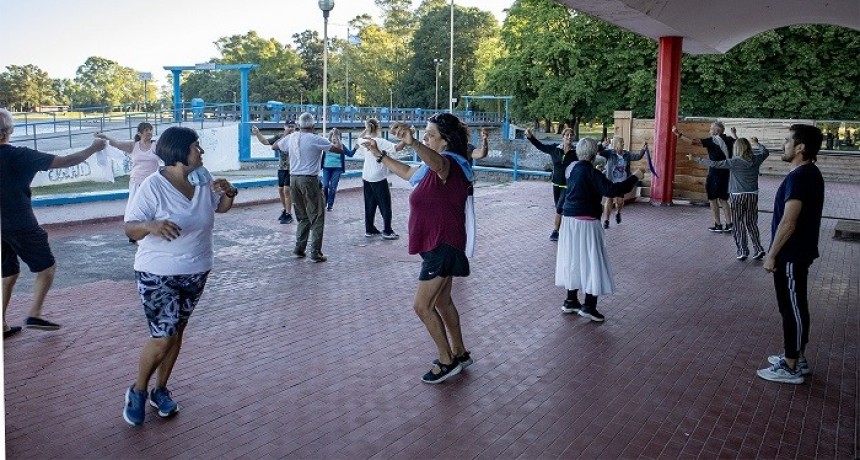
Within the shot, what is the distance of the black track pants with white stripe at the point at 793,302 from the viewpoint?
5.00 meters

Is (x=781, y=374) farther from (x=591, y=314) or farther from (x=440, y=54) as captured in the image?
(x=440, y=54)

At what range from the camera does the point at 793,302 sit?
5.04 metres

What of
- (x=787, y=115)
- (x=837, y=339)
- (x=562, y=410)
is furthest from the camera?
(x=787, y=115)

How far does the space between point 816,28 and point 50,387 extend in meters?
30.6

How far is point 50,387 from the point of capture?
15.6ft

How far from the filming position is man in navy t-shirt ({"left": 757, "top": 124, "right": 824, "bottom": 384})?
4.86m

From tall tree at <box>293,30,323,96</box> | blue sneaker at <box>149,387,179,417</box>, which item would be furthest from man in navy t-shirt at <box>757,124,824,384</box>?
tall tree at <box>293,30,323,96</box>

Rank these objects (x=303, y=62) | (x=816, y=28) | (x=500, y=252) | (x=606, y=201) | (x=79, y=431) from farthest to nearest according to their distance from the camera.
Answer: (x=303, y=62), (x=816, y=28), (x=606, y=201), (x=500, y=252), (x=79, y=431)

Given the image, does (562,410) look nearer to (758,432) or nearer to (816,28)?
(758,432)

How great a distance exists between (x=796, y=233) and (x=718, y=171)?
7079mm

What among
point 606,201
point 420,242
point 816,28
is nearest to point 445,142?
point 420,242

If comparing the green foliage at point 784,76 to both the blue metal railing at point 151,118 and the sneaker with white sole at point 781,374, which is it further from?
the sneaker with white sole at point 781,374

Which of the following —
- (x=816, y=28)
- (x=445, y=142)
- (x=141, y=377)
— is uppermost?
(x=816, y=28)

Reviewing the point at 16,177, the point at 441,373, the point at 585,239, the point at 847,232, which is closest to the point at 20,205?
the point at 16,177
